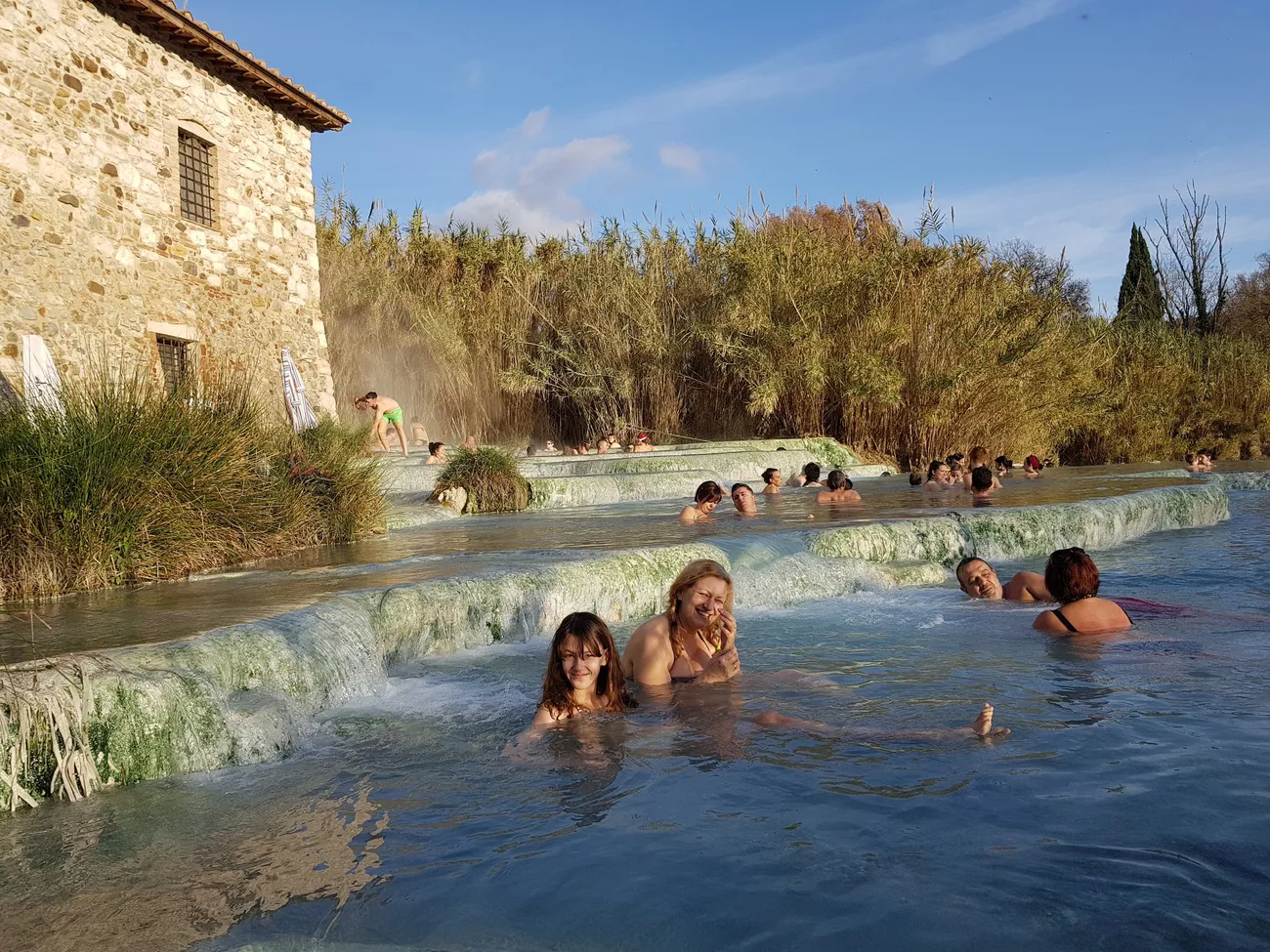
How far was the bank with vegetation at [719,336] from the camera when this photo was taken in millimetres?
18938

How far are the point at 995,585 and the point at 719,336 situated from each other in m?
12.4

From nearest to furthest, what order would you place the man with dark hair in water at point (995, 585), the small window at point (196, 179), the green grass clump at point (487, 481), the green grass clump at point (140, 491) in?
1. the green grass clump at point (140, 491)
2. the man with dark hair in water at point (995, 585)
3. the green grass clump at point (487, 481)
4. the small window at point (196, 179)

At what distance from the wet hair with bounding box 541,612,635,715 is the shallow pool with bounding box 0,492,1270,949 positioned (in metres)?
0.15

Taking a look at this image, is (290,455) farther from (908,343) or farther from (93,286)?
(908,343)

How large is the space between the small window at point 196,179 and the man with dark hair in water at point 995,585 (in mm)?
11718

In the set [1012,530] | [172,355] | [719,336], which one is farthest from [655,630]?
[719,336]

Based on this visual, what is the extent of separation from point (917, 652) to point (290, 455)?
19.5 feet

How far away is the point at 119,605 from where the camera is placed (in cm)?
596

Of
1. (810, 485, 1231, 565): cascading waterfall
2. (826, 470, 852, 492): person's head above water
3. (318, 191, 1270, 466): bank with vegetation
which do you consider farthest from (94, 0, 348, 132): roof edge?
(810, 485, 1231, 565): cascading waterfall

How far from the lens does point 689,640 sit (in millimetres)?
4910

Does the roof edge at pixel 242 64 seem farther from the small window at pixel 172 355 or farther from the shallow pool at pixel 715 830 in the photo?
the shallow pool at pixel 715 830

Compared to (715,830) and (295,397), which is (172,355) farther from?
(715,830)

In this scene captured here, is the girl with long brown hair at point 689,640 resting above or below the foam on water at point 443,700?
above

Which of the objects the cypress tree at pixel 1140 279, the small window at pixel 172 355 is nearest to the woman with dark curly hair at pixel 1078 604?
the small window at pixel 172 355
